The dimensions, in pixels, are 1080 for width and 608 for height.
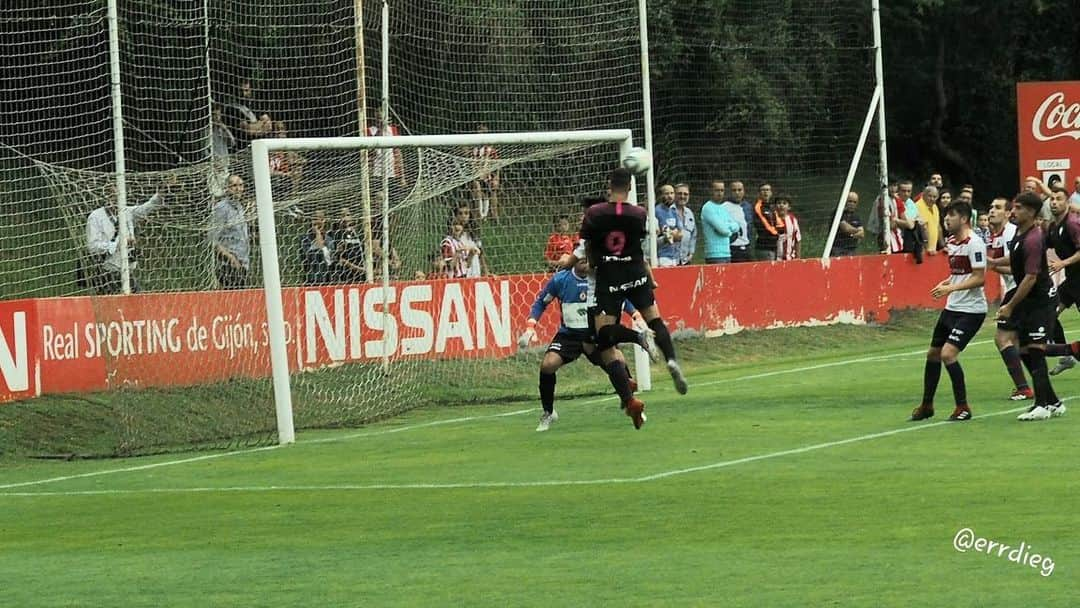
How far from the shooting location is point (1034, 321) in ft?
51.8

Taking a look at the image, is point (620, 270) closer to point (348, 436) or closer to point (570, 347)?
point (570, 347)

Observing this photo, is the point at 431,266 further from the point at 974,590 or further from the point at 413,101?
the point at 974,590

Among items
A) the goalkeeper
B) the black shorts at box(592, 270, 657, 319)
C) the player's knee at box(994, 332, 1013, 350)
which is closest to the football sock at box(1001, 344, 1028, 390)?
the player's knee at box(994, 332, 1013, 350)

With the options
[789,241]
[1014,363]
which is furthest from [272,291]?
[789,241]

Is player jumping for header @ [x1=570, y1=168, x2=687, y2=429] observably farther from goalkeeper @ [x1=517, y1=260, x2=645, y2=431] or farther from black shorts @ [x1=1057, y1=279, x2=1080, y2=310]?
black shorts @ [x1=1057, y1=279, x2=1080, y2=310]

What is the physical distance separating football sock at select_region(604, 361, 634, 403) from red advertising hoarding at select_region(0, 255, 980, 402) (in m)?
4.33

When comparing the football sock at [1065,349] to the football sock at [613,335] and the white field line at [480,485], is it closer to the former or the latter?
the white field line at [480,485]

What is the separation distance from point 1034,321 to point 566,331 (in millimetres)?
4281

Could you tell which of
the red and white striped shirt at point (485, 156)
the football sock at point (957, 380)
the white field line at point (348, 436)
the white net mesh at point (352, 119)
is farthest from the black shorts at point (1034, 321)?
→ the red and white striped shirt at point (485, 156)

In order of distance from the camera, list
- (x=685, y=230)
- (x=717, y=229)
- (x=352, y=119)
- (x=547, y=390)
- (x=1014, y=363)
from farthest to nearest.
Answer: (x=717, y=229), (x=685, y=230), (x=352, y=119), (x=547, y=390), (x=1014, y=363)

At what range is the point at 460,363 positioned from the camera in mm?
22156

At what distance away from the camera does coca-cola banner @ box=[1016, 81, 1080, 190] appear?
108 ft

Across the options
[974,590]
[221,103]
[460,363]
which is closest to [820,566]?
[974,590]

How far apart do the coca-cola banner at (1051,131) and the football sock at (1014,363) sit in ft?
55.2
